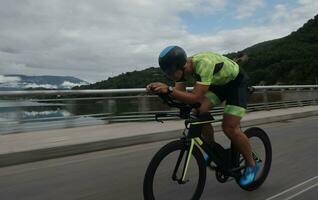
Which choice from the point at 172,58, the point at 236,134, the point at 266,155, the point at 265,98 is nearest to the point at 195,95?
the point at 172,58

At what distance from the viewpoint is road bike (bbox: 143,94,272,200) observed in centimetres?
518

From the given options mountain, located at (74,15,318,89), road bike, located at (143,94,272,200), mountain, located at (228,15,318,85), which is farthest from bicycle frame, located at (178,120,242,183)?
mountain, located at (228,15,318,85)

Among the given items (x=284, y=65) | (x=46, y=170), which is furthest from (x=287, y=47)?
(x=46, y=170)

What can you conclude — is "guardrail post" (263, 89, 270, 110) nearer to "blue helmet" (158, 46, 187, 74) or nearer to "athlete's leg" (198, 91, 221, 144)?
"athlete's leg" (198, 91, 221, 144)

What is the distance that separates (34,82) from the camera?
12.8 metres

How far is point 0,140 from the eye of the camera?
11289 millimetres

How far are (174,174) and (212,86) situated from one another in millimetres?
1199

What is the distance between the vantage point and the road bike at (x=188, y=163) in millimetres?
5180

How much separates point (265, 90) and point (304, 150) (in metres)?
12.9

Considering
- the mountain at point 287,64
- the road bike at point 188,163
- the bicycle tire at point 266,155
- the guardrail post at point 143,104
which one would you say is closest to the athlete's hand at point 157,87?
the road bike at point 188,163

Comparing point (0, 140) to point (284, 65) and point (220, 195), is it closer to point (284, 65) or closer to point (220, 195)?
point (220, 195)

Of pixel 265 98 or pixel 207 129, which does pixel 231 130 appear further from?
pixel 265 98

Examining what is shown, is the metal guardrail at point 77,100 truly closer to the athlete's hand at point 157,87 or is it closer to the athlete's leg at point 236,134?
the athlete's leg at point 236,134

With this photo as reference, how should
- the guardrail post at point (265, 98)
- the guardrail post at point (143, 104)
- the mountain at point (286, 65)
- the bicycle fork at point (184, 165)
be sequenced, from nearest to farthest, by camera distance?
1. the bicycle fork at point (184, 165)
2. the guardrail post at point (143, 104)
3. the guardrail post at point (265, 98)
4. the mountain at point (286, 65)
